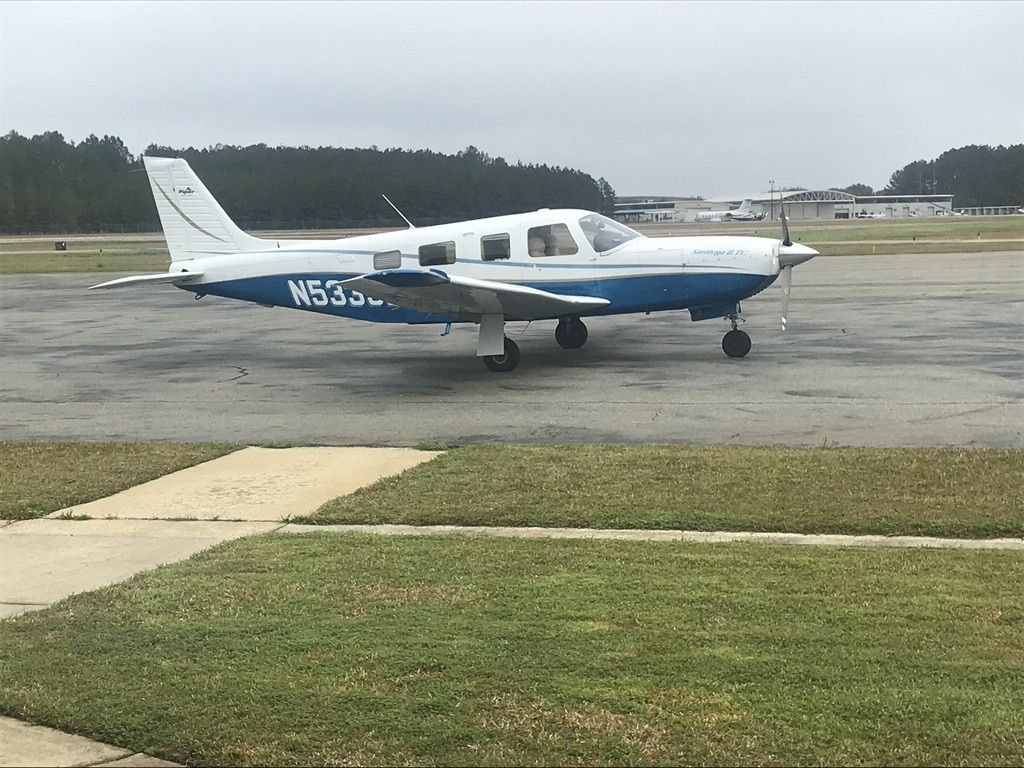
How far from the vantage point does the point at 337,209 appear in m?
26.8

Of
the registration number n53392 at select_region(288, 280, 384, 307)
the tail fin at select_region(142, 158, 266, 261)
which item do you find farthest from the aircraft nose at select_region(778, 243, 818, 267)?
the tail fin at select_region(142, 158, 266, 261)

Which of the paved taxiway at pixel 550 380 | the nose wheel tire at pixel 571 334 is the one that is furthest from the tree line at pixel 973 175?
the nose wheel tire at pixel 571 334

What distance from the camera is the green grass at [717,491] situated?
24.7 feet

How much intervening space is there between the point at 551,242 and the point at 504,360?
1918 millimetres

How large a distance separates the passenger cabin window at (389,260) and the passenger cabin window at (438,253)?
390 millimetres

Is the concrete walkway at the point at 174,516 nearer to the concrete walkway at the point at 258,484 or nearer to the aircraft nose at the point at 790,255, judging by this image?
the concrete walkway at the point at 258,484

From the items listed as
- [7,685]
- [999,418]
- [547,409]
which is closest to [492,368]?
[547,409]

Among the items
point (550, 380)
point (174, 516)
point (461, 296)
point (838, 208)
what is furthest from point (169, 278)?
point (838, 208)

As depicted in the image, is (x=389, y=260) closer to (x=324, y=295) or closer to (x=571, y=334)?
(x=324, y=295)

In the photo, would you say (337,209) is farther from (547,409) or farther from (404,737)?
(404,737)

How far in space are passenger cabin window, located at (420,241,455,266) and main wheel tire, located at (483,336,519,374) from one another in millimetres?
1617

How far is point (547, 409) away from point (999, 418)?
190 inches

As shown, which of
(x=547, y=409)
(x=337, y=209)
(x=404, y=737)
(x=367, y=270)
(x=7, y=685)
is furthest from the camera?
(x=337, y=209)

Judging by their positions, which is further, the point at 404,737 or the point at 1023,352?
the point at 1023,352
